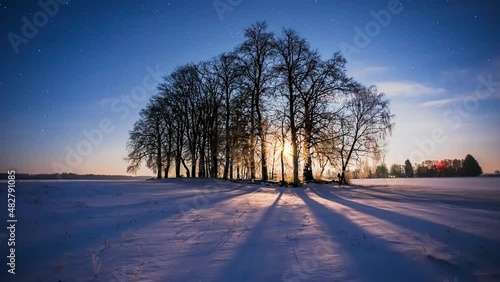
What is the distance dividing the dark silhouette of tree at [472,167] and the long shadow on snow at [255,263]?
105 m

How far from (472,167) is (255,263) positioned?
10604 centimetres

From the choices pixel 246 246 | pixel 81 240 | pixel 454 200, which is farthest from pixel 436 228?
pixel 454 200

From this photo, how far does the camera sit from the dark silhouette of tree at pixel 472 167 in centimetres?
8288

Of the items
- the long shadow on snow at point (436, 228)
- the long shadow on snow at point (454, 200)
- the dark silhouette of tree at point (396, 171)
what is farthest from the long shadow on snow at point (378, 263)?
the dark silhouette of tree at point (396, 171)

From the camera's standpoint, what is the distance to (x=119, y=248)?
5.37 meters

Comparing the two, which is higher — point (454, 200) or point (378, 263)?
point (378, 263)

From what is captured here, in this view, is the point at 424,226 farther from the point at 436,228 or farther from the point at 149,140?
the point at 149,140

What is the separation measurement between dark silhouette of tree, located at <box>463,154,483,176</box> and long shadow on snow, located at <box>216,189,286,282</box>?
4118 inches

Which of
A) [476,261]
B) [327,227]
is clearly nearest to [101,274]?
[327,227]

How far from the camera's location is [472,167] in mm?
83125

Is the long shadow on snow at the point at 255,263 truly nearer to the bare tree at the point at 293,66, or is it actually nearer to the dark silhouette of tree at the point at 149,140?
the bare tree at the point at 293,66

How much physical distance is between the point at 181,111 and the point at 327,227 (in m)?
27.4

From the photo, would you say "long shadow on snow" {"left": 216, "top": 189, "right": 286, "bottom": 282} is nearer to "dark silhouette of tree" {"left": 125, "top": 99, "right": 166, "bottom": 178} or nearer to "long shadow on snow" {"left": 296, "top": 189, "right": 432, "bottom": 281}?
"long shadow on snow" {"left": 296, "top": 189, "right": 432, "bottom": 281}

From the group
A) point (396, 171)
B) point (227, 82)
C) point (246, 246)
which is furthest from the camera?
point (396, 171)
